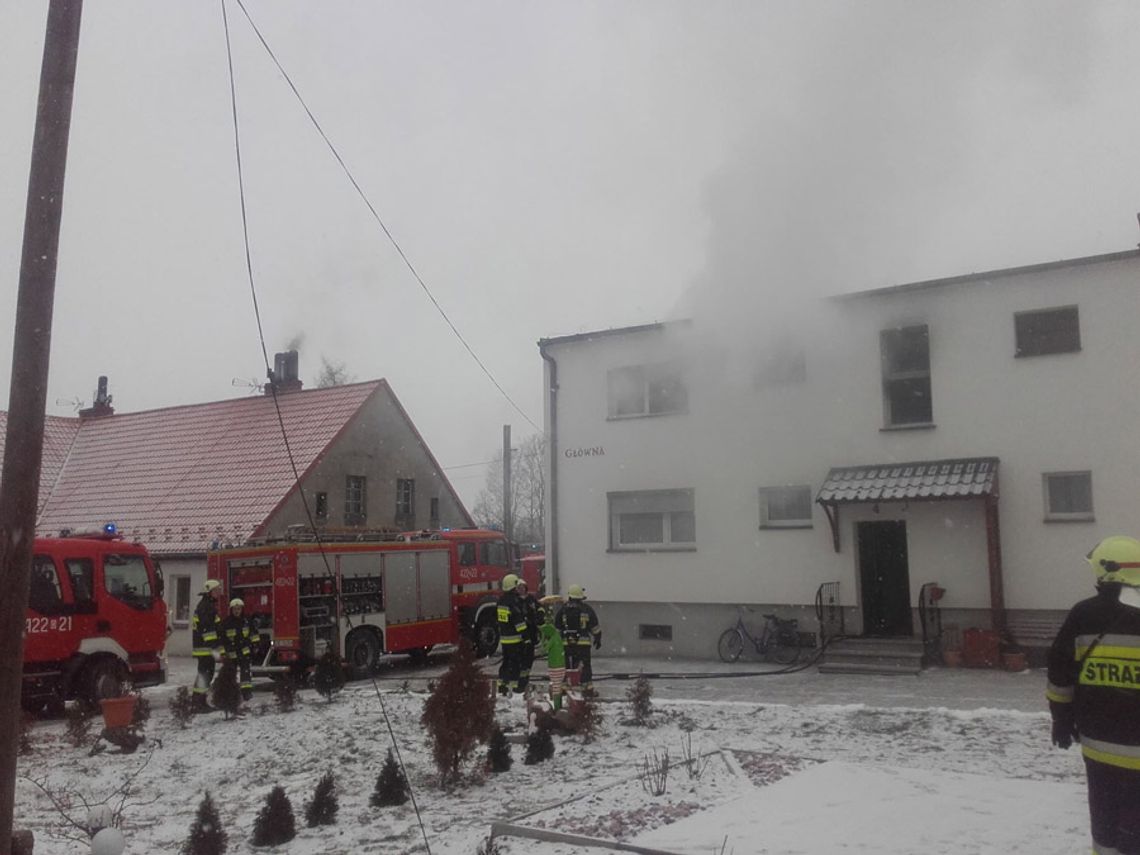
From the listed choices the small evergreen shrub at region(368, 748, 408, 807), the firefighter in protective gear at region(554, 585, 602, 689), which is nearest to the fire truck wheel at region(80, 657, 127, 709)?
the firefighter in protective gear at region(554, 585, 602, 689)

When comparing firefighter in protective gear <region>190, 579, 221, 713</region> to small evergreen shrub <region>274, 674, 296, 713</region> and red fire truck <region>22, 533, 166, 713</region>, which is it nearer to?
red fire truck <region>22, 533, 166, 713</region>

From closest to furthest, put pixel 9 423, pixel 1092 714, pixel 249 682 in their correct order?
pixel 1092 714
pixel 9 423
pixel 249 682

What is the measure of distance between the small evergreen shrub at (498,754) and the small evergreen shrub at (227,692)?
533cm

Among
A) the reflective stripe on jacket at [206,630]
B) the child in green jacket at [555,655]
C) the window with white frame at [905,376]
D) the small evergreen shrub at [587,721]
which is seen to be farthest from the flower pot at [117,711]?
the window with white frame at [905,376]

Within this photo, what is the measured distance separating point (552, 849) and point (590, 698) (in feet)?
14.9

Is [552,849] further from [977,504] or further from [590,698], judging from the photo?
[977,504]

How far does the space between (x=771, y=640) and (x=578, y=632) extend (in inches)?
222

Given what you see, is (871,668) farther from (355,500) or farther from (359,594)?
(355,500)

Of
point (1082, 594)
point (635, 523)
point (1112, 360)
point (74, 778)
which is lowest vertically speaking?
point (74, 778)

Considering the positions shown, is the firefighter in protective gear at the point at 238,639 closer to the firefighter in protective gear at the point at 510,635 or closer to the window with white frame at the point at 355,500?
the firefighter in protective gear at the point at 510,635

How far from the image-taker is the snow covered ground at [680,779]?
6637 mm

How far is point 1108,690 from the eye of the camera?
483cm

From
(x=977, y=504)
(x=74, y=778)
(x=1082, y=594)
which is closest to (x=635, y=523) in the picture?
(x=977, y=504)

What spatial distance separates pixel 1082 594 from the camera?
1538 cm
